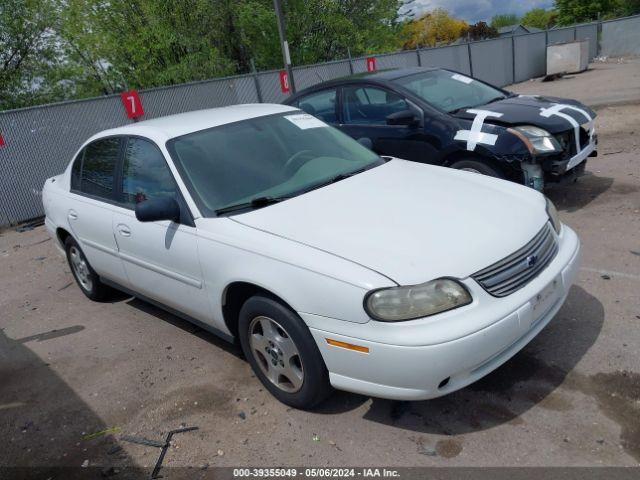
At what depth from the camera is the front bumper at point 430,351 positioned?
2520mm

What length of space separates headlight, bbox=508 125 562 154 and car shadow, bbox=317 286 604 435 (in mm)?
2377

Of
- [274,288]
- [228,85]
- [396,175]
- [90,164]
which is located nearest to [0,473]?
[274,288]

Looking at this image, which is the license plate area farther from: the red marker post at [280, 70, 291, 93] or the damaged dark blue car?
the red marker post at [280, 70, 291, 93]

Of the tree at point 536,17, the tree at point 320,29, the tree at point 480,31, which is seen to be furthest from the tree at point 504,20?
the tree at point 320,29

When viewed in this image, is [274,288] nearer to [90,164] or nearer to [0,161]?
[90,164]

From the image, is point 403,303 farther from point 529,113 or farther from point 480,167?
point 529,113

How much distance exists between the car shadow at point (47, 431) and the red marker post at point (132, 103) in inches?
297

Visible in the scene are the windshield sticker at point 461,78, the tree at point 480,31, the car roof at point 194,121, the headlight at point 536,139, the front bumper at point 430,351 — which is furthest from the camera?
the tree at point 480,31

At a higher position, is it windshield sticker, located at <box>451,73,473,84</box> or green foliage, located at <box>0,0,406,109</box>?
green foliage, located at <box>0,0,406,109</box>

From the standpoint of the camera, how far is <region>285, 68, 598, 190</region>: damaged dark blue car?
18.0ft

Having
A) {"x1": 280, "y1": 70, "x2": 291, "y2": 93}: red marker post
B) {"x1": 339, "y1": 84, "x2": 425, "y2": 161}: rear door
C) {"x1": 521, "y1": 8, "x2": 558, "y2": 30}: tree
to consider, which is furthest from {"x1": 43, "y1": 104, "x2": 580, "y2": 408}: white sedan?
{"x1": 521, "y1": 8, "x2": 558, "y2": 30}: tree

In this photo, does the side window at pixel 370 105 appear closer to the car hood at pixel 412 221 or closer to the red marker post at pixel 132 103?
the car hood at pixel 412 221

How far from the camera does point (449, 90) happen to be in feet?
21.1

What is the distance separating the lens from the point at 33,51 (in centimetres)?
2117
